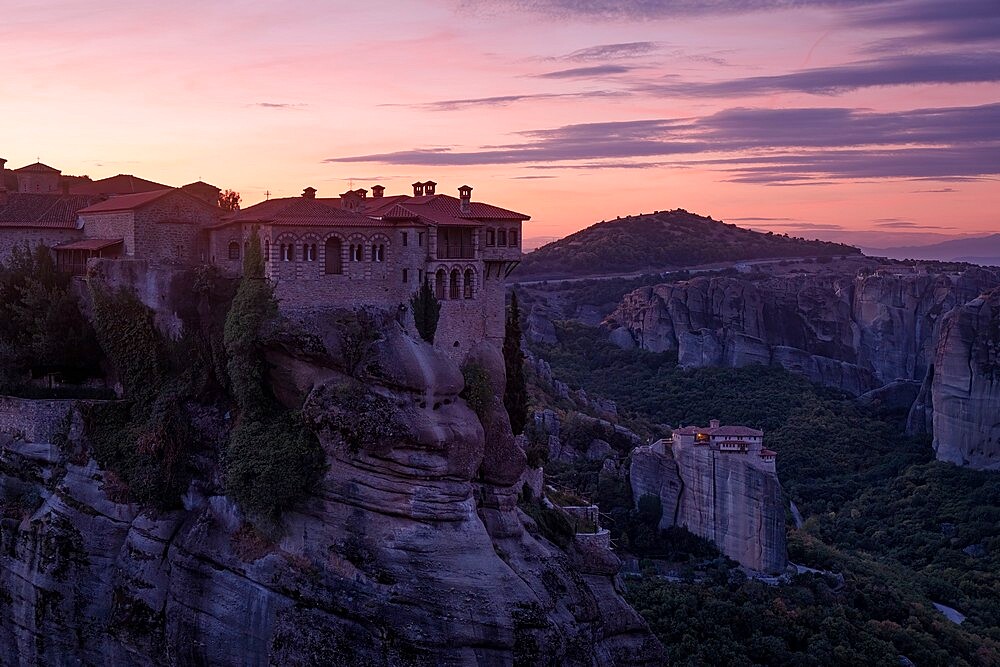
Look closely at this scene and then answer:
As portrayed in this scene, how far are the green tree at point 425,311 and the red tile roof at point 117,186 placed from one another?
11.2m

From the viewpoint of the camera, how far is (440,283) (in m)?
36.2

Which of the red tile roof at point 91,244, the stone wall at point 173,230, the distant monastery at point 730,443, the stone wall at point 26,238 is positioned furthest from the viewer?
the distant monastery at point 730,443

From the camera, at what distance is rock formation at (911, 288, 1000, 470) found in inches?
2741

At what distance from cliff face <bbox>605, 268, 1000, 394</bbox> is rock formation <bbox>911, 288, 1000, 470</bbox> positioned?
1754 cm

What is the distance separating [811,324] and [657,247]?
189 ft

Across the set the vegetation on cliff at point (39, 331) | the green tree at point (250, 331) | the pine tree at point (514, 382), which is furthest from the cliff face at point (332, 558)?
the pine tree at point (514, 382)

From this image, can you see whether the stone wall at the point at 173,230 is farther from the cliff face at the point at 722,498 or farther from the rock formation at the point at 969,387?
the rock formation at the point at 969,387

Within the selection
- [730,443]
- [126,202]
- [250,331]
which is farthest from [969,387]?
[126,202]

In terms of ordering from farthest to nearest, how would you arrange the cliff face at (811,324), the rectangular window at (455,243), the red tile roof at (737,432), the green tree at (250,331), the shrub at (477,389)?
the cliff face at (811,324) → the red tile roof at (737,432) → the rectangular window at (455,243) → the shrub at (477,389) → the green tree at (250,331)

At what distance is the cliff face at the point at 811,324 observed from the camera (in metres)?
91.1

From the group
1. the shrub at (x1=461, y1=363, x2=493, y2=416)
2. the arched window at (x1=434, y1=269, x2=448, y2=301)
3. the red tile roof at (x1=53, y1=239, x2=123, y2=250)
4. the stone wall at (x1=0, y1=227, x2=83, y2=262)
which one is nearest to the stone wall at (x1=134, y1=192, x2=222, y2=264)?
the red tile roof at (x1=53, y1=239, x2=123, y2=250)

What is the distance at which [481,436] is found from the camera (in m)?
33.9

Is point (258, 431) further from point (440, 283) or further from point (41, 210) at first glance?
point (41, 210)

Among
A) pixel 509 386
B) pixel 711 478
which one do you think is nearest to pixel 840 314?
pixel 711 478
